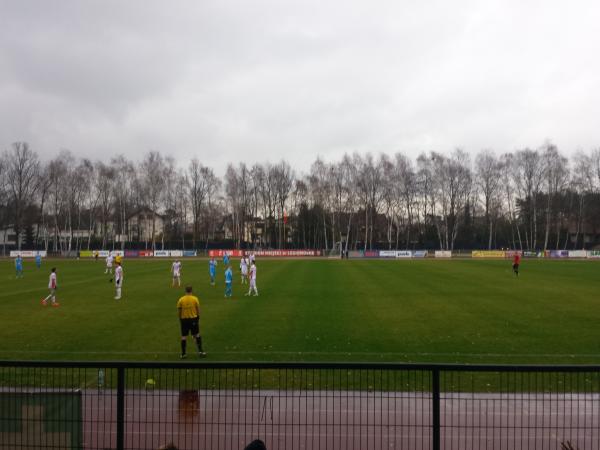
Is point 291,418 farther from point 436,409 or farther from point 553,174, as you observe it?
point 553,174

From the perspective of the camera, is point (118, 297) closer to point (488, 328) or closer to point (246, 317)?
point (246, 317)

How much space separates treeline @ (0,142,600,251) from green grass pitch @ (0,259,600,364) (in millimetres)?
53801

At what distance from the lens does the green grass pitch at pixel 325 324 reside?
37.9 ft

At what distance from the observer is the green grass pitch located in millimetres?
11555

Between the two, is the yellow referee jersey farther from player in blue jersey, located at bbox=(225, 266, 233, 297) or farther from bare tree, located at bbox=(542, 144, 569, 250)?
bare tree, located at bbox=(542, 144, 569, 250)

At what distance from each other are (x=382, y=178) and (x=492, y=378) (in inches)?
3009

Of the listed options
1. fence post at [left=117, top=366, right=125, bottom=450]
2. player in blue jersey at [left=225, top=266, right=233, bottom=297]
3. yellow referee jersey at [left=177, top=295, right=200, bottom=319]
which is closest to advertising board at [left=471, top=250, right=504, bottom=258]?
player in blue jersey at [left=225, top=266, right=233, bottom=297]

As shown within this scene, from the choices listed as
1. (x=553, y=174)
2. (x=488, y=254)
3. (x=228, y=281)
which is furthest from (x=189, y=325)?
(x=553, y=174)

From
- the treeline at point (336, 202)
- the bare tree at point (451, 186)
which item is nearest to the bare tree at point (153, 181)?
the treeline at point (336, 202)

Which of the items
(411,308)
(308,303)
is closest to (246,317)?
(308,303)

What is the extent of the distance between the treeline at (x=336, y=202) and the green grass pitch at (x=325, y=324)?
53.8m

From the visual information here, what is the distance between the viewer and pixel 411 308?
18.5 m

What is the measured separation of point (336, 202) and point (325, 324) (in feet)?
230

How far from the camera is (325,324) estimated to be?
1529 centimetres
